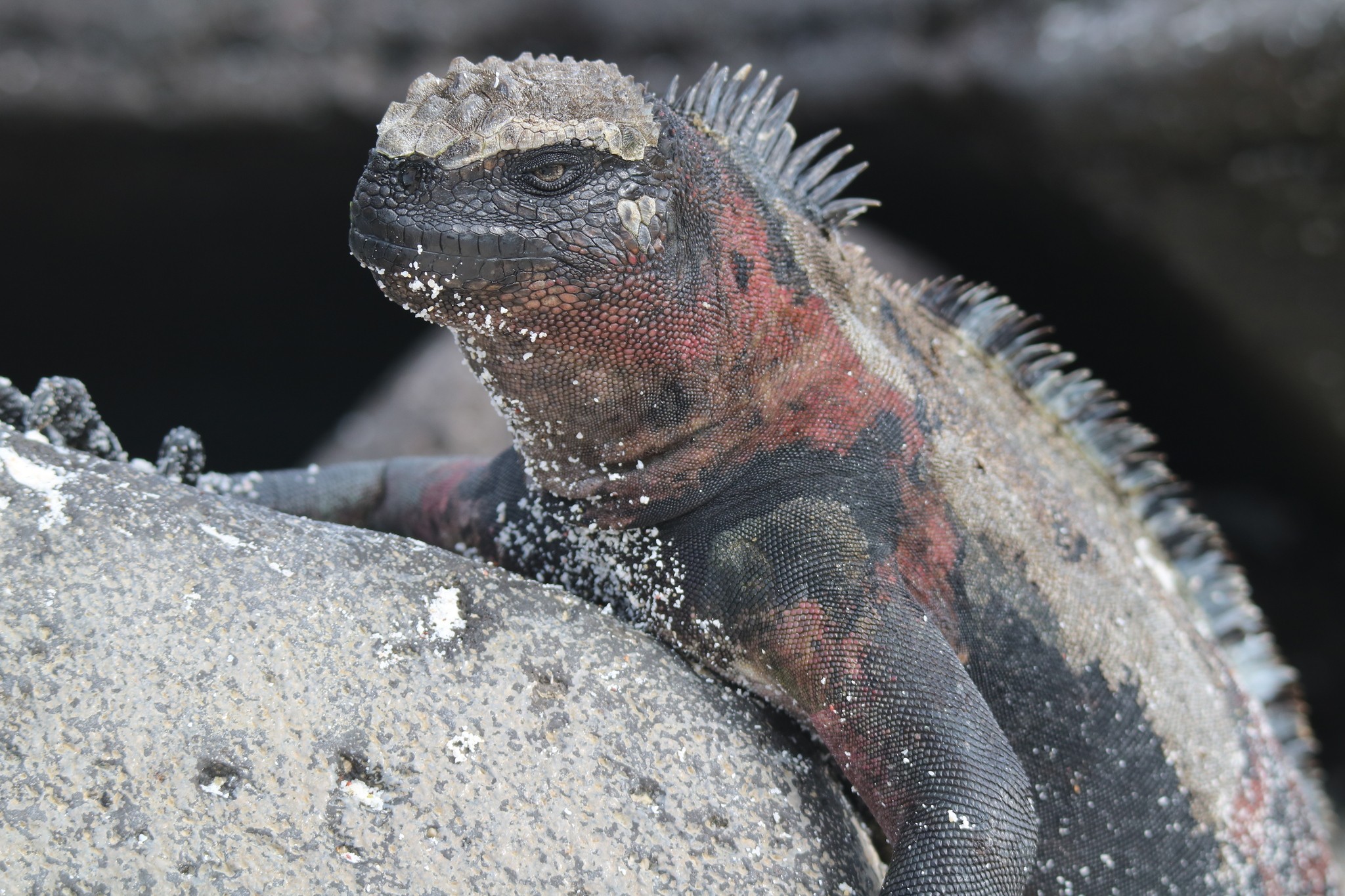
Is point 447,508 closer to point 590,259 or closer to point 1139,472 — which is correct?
point 590,259

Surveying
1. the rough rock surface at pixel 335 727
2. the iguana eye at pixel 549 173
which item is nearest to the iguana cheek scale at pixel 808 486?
the iguana eye at pixel 549 173

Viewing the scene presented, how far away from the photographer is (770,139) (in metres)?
2.22

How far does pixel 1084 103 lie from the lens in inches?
222

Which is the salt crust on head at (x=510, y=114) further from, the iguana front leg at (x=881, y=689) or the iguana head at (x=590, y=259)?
the iguana front leg at (x=881, y=689)

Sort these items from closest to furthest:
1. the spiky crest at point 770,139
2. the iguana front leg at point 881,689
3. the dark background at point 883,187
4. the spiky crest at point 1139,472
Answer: the iguana front leg at point 881,689, the spiky crest at point 770,139, the spiky crest at point 1139,472, the dark background at point 883,187

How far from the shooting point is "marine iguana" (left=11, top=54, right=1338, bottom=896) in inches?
69.0

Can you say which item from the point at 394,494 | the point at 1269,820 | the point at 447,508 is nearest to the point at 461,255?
the point at 447,508

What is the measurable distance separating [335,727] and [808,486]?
93 centimetres

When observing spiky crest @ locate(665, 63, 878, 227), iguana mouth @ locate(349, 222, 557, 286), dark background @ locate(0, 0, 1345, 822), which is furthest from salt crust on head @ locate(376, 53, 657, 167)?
dark background @ locate(0, 0, 1345, 822)

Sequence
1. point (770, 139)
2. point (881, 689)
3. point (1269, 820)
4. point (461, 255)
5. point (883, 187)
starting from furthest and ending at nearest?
point (883, 187)
point (1269, 820)
point (770, 139)
point (881, 689)
point (461, 255)

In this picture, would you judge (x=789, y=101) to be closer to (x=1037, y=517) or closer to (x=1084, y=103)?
(x=1037, y=517)

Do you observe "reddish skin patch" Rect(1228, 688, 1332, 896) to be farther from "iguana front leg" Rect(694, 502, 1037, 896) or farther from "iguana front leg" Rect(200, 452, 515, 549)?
"iguana front leg" Rect(200, 452, 515, 549)

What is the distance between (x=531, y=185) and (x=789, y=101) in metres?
0.73

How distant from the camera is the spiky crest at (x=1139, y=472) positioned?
2.60 m
